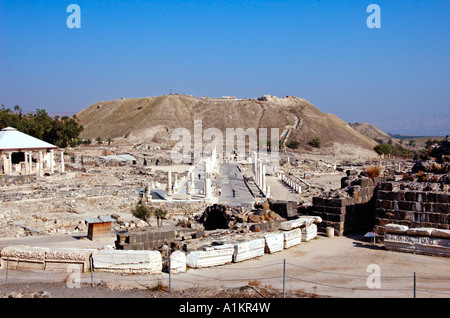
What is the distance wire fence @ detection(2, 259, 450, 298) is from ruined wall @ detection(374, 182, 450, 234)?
2.26m

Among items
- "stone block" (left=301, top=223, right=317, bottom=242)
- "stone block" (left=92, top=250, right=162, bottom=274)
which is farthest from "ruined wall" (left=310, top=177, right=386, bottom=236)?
"stone block" (left=92, top=250, right=162, bottom=274)

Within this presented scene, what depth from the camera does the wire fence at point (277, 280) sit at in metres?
6.68

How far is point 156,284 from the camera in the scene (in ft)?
22.9

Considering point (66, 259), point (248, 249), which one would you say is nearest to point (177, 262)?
point (248, 249)

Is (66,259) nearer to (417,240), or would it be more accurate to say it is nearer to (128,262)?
(128,262)

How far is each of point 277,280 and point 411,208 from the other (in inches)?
167

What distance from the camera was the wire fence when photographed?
21.9ft

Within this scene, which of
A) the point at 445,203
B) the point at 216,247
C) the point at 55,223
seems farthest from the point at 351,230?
the point at 55,223

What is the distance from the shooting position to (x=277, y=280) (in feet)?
24.0

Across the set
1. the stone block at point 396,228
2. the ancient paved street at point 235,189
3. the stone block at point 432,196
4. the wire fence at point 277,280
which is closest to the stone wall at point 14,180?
the ancient paved street at point 235,189

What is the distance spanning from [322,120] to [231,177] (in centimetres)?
8443

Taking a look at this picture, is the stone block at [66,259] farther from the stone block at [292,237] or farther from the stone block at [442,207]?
the stone block at [442,207]

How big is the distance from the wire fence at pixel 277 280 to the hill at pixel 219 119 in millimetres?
84116

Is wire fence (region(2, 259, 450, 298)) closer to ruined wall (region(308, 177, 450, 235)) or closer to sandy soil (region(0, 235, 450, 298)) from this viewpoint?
sandy soil (region(0, 235, 450, 298))
